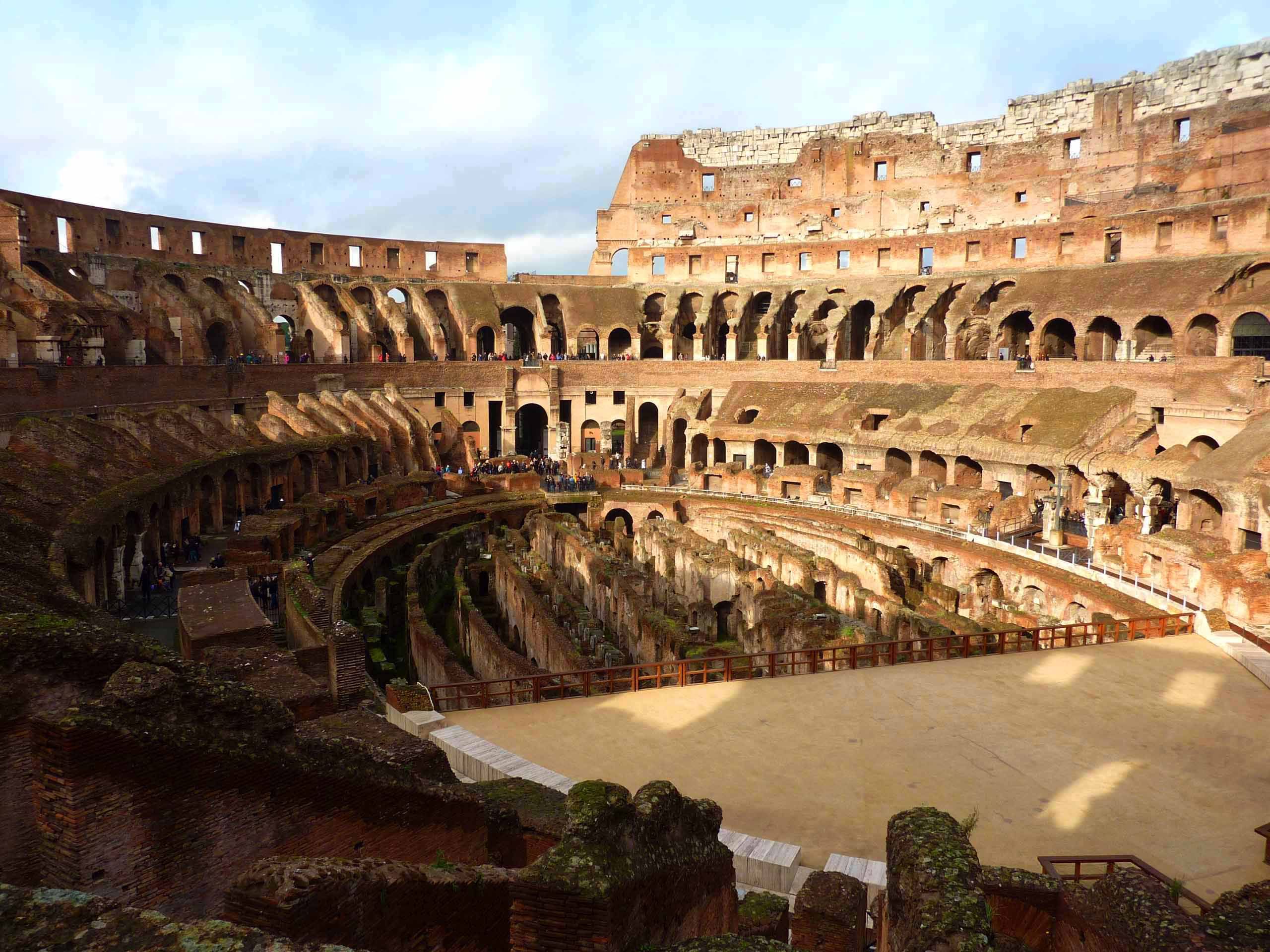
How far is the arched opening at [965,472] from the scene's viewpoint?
2987 centimetres

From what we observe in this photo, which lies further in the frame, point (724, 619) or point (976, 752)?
point (724, 619)

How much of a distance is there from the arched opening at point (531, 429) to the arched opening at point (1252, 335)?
29697 mm

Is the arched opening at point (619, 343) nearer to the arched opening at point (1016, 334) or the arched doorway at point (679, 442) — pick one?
the arched doorway at point (679, 442)

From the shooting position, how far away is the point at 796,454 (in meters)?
36.8

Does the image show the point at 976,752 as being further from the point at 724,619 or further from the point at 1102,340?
the point at 1102,340

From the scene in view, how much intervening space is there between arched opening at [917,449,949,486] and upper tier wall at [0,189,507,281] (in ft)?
88.7

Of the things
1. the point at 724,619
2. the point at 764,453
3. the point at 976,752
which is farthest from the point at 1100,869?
the point at 764,453

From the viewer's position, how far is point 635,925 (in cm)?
566

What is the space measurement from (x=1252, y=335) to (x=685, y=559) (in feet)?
70.8

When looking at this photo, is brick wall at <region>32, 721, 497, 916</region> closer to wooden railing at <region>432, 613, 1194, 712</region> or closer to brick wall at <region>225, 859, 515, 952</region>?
brick wall at <region>225, 859, 515, 952</region>

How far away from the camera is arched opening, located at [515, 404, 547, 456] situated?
1811 inches

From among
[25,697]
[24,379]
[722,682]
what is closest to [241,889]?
[25,697]

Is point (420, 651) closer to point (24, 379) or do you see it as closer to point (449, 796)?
point (449, 796)

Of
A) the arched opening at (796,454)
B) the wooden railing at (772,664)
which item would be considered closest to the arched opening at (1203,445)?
the wooden railing at (772,664)
